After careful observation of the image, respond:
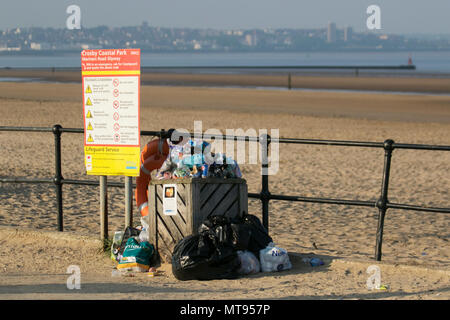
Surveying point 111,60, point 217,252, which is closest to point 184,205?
point 217,252

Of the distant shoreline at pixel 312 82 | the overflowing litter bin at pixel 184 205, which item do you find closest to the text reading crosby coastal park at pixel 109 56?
the overflowing litter bin at pixel 184 205

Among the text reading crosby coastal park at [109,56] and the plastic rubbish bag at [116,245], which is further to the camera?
the plastic rubbish bag at [116,245]

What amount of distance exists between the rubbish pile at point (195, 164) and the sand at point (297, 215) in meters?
0.87

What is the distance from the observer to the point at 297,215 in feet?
28.6

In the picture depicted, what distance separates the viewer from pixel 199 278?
5.37 m

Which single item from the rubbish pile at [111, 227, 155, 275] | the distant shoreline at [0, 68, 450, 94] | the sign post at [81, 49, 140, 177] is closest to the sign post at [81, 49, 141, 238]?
the sign post at [81, 49, 140, 177]

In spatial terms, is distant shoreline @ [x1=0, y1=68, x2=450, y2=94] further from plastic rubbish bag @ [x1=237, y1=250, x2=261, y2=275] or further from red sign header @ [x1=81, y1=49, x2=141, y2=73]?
plastic rubbish bag @ [x1=237, y1=250, x2=261, y2=275]

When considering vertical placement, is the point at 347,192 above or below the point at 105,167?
below

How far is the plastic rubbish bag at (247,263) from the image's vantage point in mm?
5465

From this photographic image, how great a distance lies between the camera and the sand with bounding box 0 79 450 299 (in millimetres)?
5152

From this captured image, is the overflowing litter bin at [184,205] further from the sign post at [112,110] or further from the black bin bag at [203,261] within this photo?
the sign post at [112,110]

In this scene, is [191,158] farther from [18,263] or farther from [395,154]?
[395,154]
